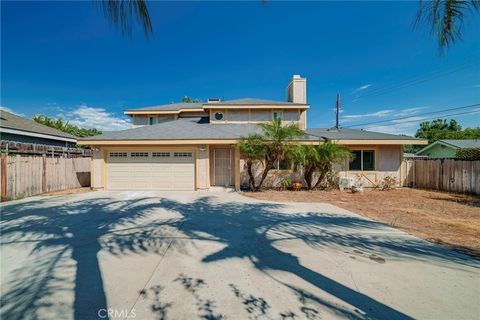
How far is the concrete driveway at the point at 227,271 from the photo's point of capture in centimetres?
243

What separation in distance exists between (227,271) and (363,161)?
11641mm

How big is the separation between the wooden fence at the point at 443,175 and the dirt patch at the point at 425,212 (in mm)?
1136

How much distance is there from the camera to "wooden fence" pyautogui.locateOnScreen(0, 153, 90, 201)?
8188mm

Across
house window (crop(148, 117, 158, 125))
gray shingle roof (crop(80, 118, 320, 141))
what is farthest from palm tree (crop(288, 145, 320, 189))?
house window (crop(148, 117, 158, 125))

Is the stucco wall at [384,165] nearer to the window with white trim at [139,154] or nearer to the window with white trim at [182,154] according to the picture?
the window with white trim at [182,154]

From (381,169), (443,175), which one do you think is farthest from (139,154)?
(443,175)

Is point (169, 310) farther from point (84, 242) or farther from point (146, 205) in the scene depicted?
point (146, 205)

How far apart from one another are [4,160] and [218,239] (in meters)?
9.38

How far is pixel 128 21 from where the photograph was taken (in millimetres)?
2580

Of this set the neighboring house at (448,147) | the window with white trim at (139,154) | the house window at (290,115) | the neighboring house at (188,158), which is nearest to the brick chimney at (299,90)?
the house window at (290,115)

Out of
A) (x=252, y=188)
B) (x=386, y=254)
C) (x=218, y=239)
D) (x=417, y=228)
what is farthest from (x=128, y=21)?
(x=252, y=188)

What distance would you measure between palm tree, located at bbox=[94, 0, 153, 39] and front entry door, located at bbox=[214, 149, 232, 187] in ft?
30.6

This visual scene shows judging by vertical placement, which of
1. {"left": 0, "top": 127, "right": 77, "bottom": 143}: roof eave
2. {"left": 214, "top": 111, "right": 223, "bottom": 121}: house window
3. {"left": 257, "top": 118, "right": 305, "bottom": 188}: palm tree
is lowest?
{"left": 257, "top": 118, "right": 305, "bottom": 188}: palm tree

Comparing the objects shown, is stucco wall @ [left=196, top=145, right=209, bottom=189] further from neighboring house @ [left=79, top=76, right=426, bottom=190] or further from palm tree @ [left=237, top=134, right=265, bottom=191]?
palm tree @ [left=237, top=134, right=265, bottom=191]
